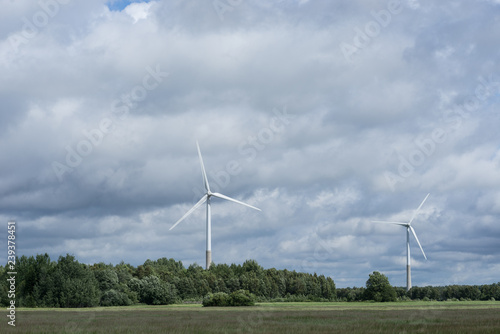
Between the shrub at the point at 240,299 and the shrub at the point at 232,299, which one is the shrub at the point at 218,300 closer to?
the shrub at the point at 232,299

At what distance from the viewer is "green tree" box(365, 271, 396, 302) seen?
16638 centimetres

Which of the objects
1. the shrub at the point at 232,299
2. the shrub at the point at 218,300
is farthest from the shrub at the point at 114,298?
the shrub at the point at 218,300

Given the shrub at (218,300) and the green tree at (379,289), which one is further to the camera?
the green tree at (379,289)

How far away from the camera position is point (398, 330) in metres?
52.1

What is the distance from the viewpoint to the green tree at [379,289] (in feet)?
546

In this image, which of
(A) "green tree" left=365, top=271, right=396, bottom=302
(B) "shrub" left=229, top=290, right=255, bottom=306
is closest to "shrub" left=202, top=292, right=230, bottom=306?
(B) "shrub" left=229, top=290, right=255, bottom=306

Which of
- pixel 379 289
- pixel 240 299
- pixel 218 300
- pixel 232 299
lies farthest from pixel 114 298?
pixel 379 289

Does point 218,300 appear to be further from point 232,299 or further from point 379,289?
point 379,289

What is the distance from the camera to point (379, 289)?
167750mm

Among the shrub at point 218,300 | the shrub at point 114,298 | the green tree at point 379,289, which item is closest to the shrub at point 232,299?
the shrub at point 218,300

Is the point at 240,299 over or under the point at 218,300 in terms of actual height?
over

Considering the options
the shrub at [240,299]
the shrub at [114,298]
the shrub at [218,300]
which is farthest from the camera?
the shrub at [114,298]

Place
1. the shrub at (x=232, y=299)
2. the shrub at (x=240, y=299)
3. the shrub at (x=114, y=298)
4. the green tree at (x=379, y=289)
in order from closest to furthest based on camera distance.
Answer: the shrub at (x=240, y=299) < the shrub at (x=232, y=299) < the shrub at (x=114, y=298) < the green tree at (x=379, y=289)

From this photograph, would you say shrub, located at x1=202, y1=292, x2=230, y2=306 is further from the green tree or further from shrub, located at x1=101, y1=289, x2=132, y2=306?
the green tree
